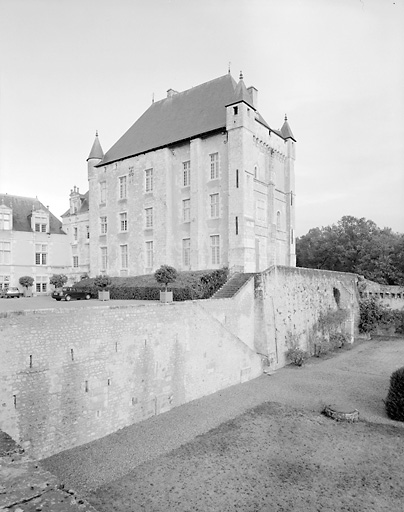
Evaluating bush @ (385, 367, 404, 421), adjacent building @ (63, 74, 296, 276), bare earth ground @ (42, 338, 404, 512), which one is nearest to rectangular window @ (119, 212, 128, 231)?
adjacent building @ (63, 74, 296, 276)

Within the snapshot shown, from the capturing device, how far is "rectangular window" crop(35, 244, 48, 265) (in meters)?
35.7

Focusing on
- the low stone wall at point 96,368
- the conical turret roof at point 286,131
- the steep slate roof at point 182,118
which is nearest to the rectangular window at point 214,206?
the steep slate roof at point 182,118

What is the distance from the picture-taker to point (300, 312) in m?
22.8

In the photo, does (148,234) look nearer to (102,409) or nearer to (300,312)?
(300,312)

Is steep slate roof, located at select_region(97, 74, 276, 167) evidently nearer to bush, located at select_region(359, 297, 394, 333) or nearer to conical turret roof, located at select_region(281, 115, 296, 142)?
conical turret roof, located at select_region(281, 115, 296, 142)

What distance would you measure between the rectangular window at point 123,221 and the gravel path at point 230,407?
1849cm

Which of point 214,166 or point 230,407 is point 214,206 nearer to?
point 214,166

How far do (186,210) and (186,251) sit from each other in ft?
10.4

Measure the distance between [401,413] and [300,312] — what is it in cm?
1054

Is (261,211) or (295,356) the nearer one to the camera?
(295,356)

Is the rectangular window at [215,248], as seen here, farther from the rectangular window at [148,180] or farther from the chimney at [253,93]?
the chimney at [253,93]

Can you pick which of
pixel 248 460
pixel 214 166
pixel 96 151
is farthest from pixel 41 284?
pixel 248 460

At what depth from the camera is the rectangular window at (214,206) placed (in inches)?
1041

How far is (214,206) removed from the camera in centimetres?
2666
